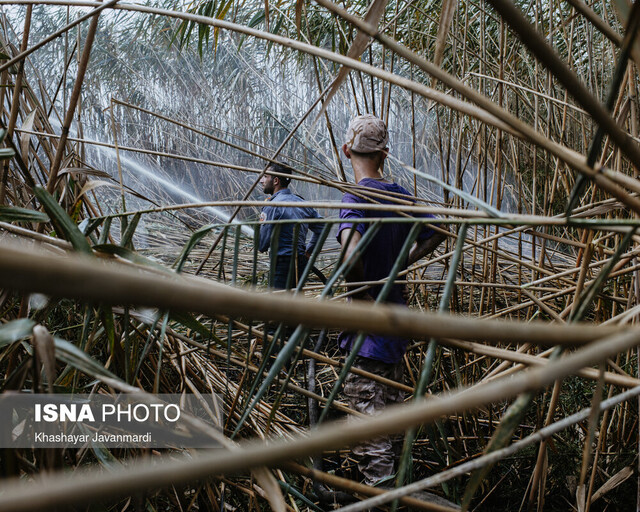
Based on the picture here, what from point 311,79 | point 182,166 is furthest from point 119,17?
point 311,79

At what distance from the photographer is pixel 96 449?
0.62 metres

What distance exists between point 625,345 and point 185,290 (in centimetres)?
13

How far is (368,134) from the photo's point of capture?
1120 millimetres

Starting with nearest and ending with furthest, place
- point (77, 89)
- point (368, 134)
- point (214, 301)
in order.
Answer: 1. point (214, 301)
2. point (77, 89)
3. point (368, 134)

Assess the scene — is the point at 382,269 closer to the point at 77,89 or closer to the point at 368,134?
the point at 368,134

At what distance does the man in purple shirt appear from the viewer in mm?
1116

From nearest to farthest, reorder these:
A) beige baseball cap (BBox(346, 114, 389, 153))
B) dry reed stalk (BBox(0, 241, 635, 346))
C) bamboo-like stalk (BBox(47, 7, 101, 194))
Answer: dry reed stalk (BBox(0, 241, 635, 346)) → bamboo-like stalk (BBox(47, 7, 101, 194)) → beige baseball cap (BBox(346, 114, 389, 153))

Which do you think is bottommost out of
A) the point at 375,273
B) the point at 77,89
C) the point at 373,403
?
the point at 373,403

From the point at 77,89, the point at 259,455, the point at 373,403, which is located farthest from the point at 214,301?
the point at 373,403

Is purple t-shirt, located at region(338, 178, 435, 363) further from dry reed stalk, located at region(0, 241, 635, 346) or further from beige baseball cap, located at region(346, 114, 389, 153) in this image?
dry reed stalk, located at region(0, 241, 635, 346)

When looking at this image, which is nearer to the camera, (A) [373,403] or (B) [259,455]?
(B) [259,455]

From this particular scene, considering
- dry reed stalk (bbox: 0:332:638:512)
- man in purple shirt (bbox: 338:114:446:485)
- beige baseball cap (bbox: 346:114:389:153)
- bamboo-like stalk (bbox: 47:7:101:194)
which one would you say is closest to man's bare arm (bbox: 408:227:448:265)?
man in purple shirt (bbox: 338:114:446:485)

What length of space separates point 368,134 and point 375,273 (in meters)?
0.30

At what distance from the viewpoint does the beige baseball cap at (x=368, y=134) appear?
1.12 metres
